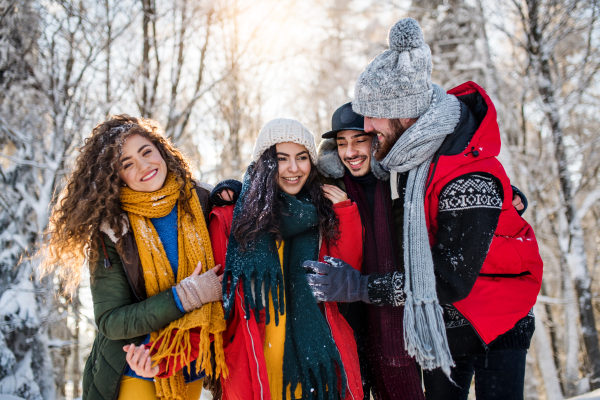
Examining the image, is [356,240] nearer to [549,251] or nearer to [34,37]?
[34,37]

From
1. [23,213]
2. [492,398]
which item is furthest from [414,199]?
[23,213]

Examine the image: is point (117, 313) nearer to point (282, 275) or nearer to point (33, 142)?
point (282, 275)

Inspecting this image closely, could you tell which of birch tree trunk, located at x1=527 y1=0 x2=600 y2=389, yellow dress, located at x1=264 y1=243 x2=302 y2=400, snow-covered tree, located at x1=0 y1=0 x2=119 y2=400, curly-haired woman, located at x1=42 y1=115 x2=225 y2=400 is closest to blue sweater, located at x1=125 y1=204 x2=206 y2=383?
curly-haired woman, located at x1=42 y1=115 x2=225 y2=400

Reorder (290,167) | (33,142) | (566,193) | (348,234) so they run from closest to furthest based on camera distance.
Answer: (348,234) → (290,167) → (33,142) → (566,193)

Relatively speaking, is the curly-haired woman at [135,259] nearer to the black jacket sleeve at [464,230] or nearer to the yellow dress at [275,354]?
the yellow dress at [275,354]

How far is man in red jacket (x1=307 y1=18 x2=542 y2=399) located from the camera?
164cm

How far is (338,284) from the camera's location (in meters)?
1.82

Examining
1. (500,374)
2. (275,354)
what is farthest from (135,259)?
(500,374)

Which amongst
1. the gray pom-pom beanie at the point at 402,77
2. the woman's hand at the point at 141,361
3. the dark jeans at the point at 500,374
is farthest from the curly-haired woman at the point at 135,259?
the dark jeans at the point at 500,374

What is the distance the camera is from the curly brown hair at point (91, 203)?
Answer: 1.94 m

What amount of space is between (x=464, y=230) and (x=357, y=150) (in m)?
0.89

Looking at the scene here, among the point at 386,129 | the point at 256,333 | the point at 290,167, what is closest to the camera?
the point at 256,333

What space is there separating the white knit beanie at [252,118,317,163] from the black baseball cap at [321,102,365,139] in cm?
20

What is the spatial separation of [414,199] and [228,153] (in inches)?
258
